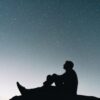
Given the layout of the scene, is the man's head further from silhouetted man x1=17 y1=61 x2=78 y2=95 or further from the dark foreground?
the dark foreground

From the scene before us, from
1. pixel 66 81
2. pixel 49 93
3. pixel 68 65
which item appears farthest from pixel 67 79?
pixel 49 93

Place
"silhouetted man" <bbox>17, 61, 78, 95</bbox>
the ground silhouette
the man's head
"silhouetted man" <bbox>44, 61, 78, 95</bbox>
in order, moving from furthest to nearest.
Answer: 1. the man's head
2. "silhouetted man" <bbox>44, 61, 78, 95</bbox>
3. "silhouetted man" <bbox>17, 61, 78, 95</bbox>
4. the ground silhouette

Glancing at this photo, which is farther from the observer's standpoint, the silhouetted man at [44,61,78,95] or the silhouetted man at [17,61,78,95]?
the silhouetted man at [44,61,78,95]

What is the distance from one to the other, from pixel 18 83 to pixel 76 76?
3655mm

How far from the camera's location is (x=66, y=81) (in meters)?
12.9

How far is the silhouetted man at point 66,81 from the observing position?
38.7ft

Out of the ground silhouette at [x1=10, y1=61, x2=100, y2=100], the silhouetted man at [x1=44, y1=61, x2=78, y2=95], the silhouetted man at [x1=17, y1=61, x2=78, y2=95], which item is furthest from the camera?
the silhouetted man at [x1=44, y1=61, x2=78, y2=95]

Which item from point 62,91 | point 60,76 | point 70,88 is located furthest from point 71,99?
point 60,76

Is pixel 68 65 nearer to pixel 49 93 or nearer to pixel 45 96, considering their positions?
pixel 49 93

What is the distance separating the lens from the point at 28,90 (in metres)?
11.3

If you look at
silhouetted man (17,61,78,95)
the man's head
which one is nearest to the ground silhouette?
silhouetted man (17,61,78,95)

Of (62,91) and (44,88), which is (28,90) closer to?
(44,88)

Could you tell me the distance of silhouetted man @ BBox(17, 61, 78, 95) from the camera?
1181 cm

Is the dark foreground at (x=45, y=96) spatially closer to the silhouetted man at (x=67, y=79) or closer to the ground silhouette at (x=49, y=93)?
the ground silhouette at (x=49, y=93)
